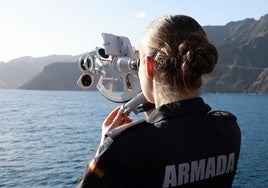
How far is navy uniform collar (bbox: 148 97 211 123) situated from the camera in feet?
8.91

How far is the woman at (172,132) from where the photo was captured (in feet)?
8.27

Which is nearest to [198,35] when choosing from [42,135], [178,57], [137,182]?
[178,57]

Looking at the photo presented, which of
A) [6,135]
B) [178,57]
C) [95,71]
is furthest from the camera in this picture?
[6,135]

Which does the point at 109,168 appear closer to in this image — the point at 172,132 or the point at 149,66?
the point at 172,132

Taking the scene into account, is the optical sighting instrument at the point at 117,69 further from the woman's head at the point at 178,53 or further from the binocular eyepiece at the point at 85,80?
the woman's head at the point at 178,53

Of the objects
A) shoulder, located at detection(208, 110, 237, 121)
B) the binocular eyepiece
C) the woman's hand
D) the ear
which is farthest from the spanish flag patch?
the binocular eyepiece

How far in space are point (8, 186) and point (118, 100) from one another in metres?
26.6

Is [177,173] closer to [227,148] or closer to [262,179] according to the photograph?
[227,148]

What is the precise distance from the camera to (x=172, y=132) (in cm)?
264

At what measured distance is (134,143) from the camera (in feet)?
8.27

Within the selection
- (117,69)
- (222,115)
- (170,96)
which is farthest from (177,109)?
(117,69)

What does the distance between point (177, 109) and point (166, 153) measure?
33 cm

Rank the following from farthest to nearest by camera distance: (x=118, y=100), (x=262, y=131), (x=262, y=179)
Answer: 1. (x=262, y=131)
2. (x=262, y=179)
3. (x=118, y=100)

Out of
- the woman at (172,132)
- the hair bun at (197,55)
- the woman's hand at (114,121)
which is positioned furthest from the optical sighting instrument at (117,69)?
the hair bun at (197,55)
